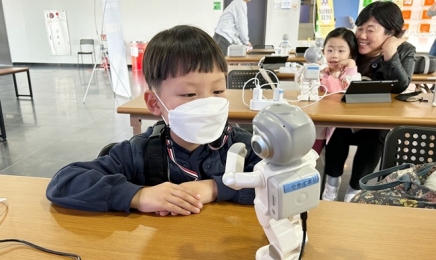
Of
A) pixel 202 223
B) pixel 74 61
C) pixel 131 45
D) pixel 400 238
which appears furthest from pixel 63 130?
pixel 74 61

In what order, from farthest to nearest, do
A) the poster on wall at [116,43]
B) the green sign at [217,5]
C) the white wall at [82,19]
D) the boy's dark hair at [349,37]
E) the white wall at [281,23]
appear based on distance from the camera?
the white wall at [82,19]
the green sign at [217,5]
the white wall at [281,23]
the poster on wall at [116,43]
the boy's dark hair at [349,37]

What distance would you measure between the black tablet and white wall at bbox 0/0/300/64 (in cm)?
607

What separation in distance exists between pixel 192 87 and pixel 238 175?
44 centimetres

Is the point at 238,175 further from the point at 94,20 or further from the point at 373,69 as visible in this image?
the point at 94,20

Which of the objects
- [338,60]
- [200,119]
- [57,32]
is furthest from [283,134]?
[57,32]

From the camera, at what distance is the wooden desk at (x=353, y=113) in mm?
1552

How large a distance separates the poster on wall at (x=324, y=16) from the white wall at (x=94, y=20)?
617 mm

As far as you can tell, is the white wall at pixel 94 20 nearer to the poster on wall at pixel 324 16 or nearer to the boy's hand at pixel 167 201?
the poster on wall at pixel 324 16

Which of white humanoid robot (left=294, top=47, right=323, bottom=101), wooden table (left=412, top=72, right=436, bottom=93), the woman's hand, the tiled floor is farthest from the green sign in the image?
white humanoid robot (left=294, top=47, right=323, bottom=101)

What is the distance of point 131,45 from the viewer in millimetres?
8812

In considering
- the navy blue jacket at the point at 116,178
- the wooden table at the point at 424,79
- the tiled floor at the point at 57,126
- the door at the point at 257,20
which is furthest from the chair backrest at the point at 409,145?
the door at the point at 257,20

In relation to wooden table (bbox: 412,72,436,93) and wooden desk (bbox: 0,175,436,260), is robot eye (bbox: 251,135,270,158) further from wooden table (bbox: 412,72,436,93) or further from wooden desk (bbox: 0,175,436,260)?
wooden table (bbox: 412,72,436,93)

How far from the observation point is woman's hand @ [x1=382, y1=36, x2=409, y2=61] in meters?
2.09

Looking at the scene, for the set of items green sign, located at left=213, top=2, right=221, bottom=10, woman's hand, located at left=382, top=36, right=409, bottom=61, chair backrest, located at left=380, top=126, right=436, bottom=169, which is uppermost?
green sign, located at left=213, top=2, right=221, bottom=10
